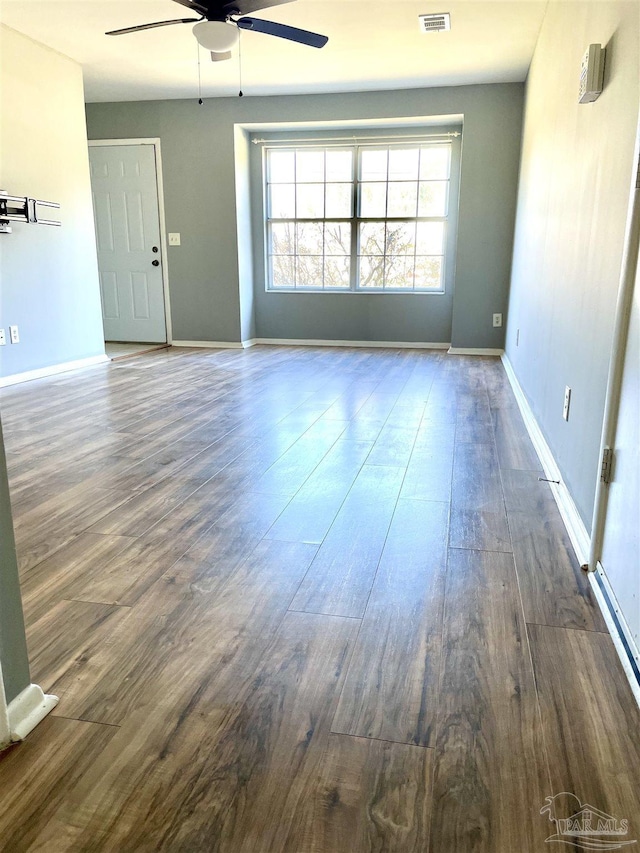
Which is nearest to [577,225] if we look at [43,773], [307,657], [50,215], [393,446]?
[393,446]

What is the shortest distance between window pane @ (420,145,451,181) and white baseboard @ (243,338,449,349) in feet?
5.66

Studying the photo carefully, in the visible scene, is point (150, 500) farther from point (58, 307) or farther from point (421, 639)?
point (58, 307)

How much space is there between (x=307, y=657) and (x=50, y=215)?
4.66 meters

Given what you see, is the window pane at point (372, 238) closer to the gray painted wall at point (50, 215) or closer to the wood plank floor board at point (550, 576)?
the gray painted wall at point (50, 215)

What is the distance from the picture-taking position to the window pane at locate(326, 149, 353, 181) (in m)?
6.35

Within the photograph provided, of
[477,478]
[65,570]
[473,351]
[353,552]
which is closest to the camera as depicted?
[65,570]

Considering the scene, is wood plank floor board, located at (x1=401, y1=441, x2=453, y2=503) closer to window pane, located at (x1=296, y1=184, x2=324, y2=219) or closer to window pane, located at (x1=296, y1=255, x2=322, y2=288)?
window pane, located at (x1=296, y1=255, x2=322, y2=288)

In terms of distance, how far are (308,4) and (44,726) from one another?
4.30 m

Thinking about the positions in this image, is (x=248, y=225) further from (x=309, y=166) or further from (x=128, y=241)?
(x=128, y=241)

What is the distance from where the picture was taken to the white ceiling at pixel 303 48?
3.93 m

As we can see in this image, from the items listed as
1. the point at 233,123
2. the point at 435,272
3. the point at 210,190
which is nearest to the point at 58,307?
the point at 210,190

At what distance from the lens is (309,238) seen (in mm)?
6629

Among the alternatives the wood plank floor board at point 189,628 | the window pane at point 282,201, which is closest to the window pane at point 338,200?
the window pane at point 282,201

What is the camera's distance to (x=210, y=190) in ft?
20.4
